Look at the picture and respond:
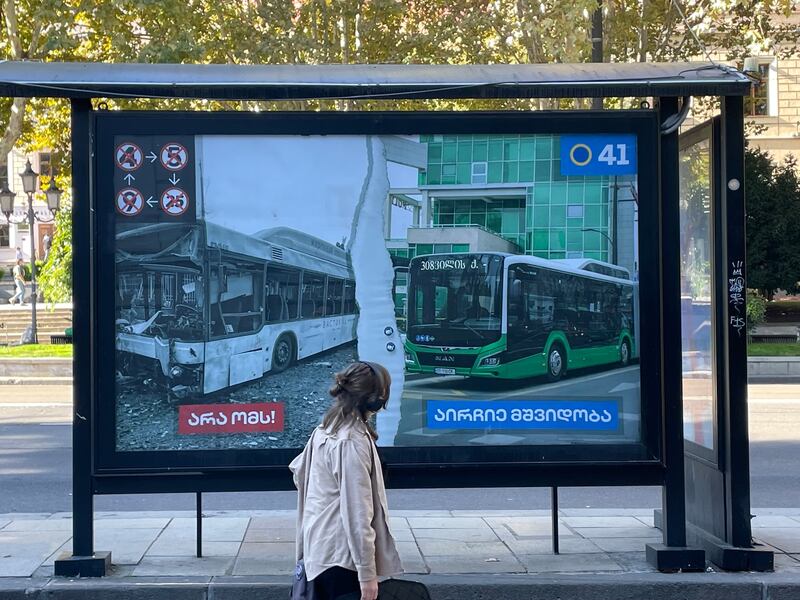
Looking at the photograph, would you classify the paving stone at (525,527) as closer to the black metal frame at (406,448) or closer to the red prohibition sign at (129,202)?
the black metal frame at (406,448)

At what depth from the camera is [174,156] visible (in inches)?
237

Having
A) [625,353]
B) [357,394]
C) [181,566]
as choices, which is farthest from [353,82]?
[181,566]

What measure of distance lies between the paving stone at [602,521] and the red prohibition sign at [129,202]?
3.95 meters

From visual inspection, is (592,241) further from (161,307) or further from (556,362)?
(161,307)

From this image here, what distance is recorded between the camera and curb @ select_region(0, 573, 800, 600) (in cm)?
556

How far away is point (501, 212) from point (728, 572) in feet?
8.71

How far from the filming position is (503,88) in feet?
19.2

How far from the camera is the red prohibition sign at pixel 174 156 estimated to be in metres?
6.02

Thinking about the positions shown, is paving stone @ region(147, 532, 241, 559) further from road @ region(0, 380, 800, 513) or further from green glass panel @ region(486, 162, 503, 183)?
green glass panel @ region(486, 162, 503, 183)

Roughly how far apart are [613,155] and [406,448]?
2295 millimetres

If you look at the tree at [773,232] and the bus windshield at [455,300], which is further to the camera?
the tree at [773,232]

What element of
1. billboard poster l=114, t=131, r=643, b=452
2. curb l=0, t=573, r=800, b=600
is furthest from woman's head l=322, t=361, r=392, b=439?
billboard poster l=114, t=131, r=643, b=452

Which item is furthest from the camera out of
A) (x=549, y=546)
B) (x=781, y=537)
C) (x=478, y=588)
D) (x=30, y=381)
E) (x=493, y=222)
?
(x=30, y=381)

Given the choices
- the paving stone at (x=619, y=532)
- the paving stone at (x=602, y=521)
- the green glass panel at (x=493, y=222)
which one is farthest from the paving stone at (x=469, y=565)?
the green glass panel at (x=493, y=222)
